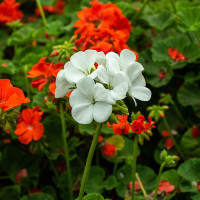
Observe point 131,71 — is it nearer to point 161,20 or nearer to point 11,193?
point 11,193

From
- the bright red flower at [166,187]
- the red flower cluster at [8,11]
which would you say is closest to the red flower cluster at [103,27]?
the bright red flower at [166,187]

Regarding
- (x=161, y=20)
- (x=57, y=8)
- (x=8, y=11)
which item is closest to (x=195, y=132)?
(x=161, y=20)

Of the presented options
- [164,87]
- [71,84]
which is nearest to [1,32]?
[164,87]

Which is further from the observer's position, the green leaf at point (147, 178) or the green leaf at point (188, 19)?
the green leaf at point (188, 19)

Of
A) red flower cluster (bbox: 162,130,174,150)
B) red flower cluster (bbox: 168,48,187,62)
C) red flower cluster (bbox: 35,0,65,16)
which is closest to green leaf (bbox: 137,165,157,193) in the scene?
red flower cluster (bbox: 162,130,174,150)

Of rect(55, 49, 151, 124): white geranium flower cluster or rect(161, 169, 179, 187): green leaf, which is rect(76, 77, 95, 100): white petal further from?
rect(161, 169, 179, 187): green leaf

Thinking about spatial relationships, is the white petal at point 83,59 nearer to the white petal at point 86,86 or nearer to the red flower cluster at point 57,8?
the white petal at point 86,86
